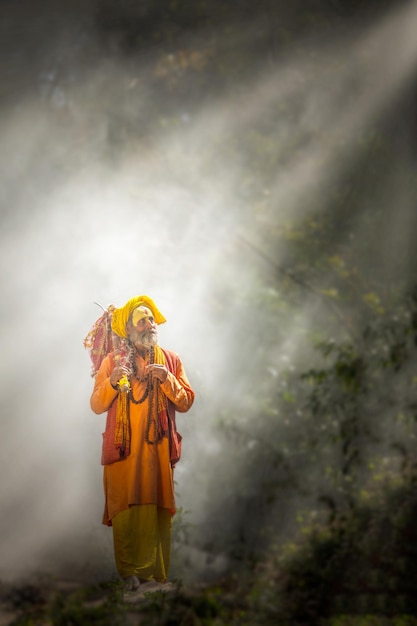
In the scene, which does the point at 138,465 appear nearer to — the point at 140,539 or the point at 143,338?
the point at 140,539

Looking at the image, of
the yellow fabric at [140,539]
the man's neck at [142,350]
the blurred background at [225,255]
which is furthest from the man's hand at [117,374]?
the blurred background at [225,255]

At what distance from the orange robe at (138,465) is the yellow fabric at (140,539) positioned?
0.04m

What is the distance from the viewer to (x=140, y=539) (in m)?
2.78

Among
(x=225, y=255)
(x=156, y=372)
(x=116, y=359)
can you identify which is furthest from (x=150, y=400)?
(x=225, y=255)

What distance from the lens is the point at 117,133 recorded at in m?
5.63

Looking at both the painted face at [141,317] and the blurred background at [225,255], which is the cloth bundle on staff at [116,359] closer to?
the painted face at [141,317]

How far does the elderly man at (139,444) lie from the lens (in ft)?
9.07

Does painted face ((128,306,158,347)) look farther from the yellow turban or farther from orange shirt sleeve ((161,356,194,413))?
orange shirt sleeve ((161,356,194,413))

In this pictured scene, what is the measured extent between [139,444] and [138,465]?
0.29 feet

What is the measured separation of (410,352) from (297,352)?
0.85 m

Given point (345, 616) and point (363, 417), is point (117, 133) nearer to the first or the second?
point (363, 417)

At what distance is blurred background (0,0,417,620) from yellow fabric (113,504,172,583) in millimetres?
774

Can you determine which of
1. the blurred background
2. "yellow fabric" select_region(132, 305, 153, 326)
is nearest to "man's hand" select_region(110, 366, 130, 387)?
"yellow fabric" select_region(132, 305, 153, 326)

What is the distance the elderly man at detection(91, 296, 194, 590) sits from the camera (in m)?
2.76
